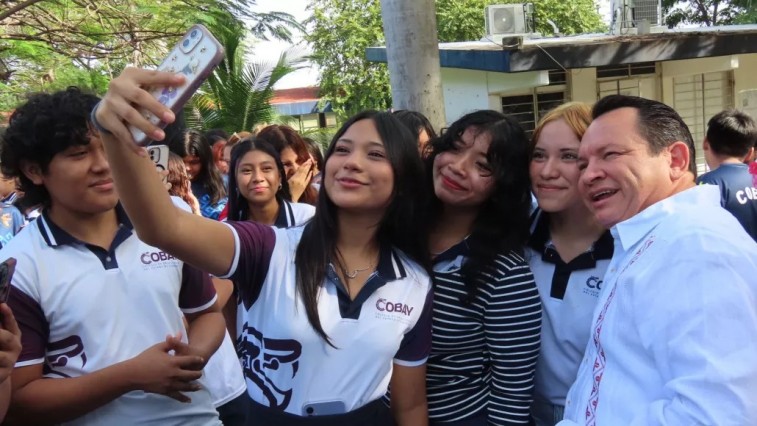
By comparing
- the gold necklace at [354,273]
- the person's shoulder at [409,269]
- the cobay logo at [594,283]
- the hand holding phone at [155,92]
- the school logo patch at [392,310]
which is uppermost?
the hand holding phone at [155,92]

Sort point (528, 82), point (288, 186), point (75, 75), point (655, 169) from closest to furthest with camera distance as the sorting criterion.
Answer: point (655, 169)
point (288, 186)
point (528, 82)
point (75, 75)

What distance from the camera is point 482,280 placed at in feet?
6.29

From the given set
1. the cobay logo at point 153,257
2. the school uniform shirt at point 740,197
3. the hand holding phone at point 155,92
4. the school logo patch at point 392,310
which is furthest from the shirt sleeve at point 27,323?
the school uniform shirt at point 740,197

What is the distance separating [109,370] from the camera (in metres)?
1.66

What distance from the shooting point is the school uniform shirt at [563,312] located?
1.98 meters

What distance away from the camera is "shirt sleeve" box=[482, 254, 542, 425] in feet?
6.23

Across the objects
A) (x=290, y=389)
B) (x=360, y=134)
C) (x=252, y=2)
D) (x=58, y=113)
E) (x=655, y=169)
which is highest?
(x=252, y=2)

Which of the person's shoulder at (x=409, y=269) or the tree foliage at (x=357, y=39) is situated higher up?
the tree foliage at (x=357, y=39)

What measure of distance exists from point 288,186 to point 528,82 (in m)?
6.81

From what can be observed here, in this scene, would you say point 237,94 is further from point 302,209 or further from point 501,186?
point 501,186

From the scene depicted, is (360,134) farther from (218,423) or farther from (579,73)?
(579,73)

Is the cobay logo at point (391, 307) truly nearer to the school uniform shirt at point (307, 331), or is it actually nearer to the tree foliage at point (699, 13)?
the school uniform shirt at point (307, 331)

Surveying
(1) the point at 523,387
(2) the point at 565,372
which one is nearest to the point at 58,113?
(1) the point at 523,387

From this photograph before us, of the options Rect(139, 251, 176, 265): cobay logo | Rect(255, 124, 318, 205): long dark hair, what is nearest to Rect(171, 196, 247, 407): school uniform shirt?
Rect(139, 251, 176, 265): cobay logo
